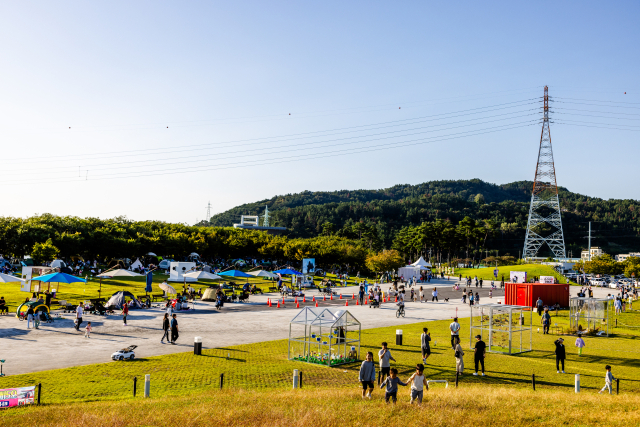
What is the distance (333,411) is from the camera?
1092cm

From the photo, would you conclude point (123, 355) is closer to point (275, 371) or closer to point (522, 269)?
point (275, 371)

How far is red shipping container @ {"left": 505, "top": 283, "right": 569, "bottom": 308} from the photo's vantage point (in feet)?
136

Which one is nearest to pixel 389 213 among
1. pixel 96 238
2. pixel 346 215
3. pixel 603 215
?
pixel 346 215

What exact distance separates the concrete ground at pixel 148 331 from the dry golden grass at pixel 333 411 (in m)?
7.39

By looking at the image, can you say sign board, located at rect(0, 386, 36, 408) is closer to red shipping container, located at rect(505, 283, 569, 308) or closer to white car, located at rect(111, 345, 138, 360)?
white car, located at rect(111, 345, 138, 360)

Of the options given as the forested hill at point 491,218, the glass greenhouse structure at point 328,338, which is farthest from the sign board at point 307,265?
the forested hill at point 491,218

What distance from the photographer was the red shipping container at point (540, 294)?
1629 inches

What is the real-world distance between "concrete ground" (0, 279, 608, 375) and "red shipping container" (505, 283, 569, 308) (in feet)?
18.8

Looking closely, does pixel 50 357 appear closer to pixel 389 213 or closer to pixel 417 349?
pixel 417 349

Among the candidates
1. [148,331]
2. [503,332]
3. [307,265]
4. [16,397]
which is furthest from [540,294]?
[16,397]

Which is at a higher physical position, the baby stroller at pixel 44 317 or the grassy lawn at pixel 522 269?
the grassy lawn at pixel 522 269

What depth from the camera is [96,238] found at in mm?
67500

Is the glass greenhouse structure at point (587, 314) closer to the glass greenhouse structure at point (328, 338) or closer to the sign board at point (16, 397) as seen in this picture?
the glass greenhouse structure at point (328, 338)

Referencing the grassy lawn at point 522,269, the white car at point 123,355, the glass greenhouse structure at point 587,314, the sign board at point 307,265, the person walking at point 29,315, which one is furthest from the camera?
the grassy lawn at point 522,269
